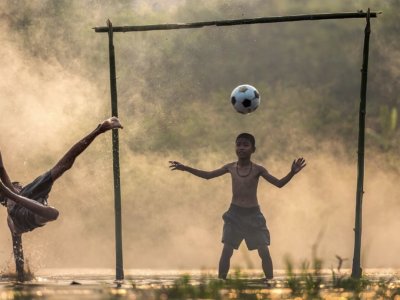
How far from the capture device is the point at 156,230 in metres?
29.1

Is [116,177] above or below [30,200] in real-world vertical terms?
above

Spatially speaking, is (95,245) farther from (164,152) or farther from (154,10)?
(154,10)

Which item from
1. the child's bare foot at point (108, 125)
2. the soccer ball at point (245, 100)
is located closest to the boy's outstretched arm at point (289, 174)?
the soccer ball at point (245, 100)

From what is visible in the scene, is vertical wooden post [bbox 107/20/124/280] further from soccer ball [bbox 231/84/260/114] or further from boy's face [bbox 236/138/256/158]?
soccer ball [bbox 231/84/260/114]

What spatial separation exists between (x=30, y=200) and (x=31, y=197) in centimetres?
41

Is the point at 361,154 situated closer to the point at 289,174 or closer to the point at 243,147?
the point at 289,174

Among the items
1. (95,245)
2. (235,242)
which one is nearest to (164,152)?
(95,245)

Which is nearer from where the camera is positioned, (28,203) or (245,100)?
(28,203)

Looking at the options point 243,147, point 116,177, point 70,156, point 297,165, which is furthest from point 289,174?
point 70,156

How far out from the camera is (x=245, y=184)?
15562mm

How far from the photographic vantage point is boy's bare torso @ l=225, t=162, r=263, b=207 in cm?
1557

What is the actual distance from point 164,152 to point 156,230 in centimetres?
512

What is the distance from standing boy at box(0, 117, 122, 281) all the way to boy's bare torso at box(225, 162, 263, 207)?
2.02 meters

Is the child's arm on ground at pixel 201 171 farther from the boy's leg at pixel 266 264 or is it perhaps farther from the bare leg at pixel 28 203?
the bare leg at pixel 28 203
